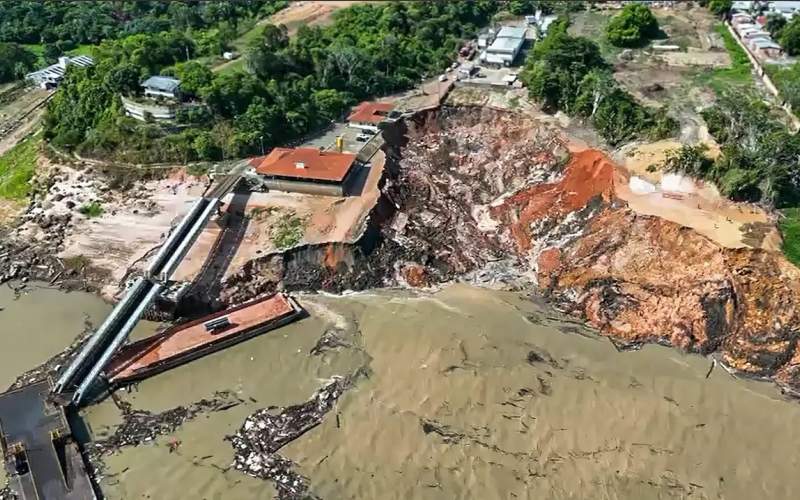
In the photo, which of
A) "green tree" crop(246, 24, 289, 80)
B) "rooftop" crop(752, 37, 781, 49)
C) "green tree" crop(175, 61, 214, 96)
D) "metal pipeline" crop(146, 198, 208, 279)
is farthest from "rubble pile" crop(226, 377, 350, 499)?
"rooftop" crop(752, 37, 781, 49)

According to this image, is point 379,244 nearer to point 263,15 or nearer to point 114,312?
point 114,312

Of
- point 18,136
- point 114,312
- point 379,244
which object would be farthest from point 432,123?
point 18,136

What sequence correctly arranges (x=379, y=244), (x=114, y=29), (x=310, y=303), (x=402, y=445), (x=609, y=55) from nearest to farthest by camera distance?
(x=402, y=445) → (x=310, y=303) → (x=379, y=244) → (x=609, y=55) → (x=114, y=29)

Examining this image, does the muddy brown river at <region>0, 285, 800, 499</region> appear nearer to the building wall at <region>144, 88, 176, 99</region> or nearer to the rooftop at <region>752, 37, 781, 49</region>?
the building wall at <region>144, 88, 176, 99</region>

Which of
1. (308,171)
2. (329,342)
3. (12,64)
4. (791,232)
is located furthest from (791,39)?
(12,64)

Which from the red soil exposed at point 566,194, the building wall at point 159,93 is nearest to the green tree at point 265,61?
the building wall at point 159,93

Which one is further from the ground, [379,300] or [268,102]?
[268,102]

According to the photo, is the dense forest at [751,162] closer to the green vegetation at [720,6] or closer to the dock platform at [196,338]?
the dock platform at [196,338]
